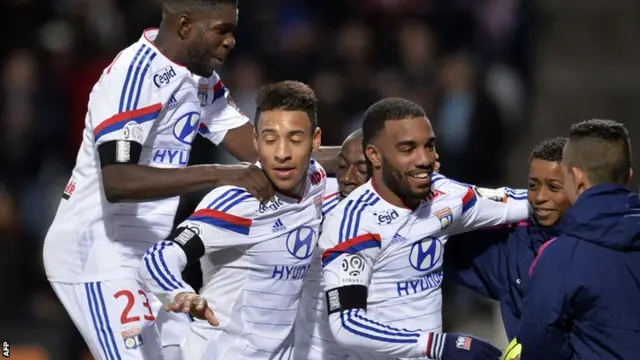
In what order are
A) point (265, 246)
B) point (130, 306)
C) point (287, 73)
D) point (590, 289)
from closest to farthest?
point (590, 289) < point (265, 246) < point (130, 306) < point (287, 73)

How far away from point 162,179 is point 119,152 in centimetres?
23

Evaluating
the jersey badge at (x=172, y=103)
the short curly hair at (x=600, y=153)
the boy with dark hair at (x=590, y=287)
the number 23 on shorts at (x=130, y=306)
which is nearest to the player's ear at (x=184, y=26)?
the jersey badge at (x=172, y=103)

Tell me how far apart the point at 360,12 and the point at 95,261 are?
670 cm

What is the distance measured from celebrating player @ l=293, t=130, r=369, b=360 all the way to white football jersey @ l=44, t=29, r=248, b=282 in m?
0.72

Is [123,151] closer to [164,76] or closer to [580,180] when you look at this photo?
[164,76]

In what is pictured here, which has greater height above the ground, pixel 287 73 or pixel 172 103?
pixel 287 73

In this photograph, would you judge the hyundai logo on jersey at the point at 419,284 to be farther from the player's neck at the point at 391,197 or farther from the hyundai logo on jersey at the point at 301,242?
the hyundai logo on jersey at the point at 301,242

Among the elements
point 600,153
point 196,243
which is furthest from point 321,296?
point 600,153

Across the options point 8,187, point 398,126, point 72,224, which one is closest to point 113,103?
point 72,224

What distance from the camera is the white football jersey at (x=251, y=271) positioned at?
17.7 feet

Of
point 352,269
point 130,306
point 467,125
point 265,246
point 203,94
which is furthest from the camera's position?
point 467,125

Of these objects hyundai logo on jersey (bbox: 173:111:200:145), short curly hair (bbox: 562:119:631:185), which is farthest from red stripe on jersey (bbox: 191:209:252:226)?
short curly hair (bbox: 562:119:631:185)

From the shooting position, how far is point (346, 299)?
5254 mm

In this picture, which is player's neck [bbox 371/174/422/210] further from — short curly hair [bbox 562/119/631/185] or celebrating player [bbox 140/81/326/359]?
short curly hair [bbox 562/119/631/185]
